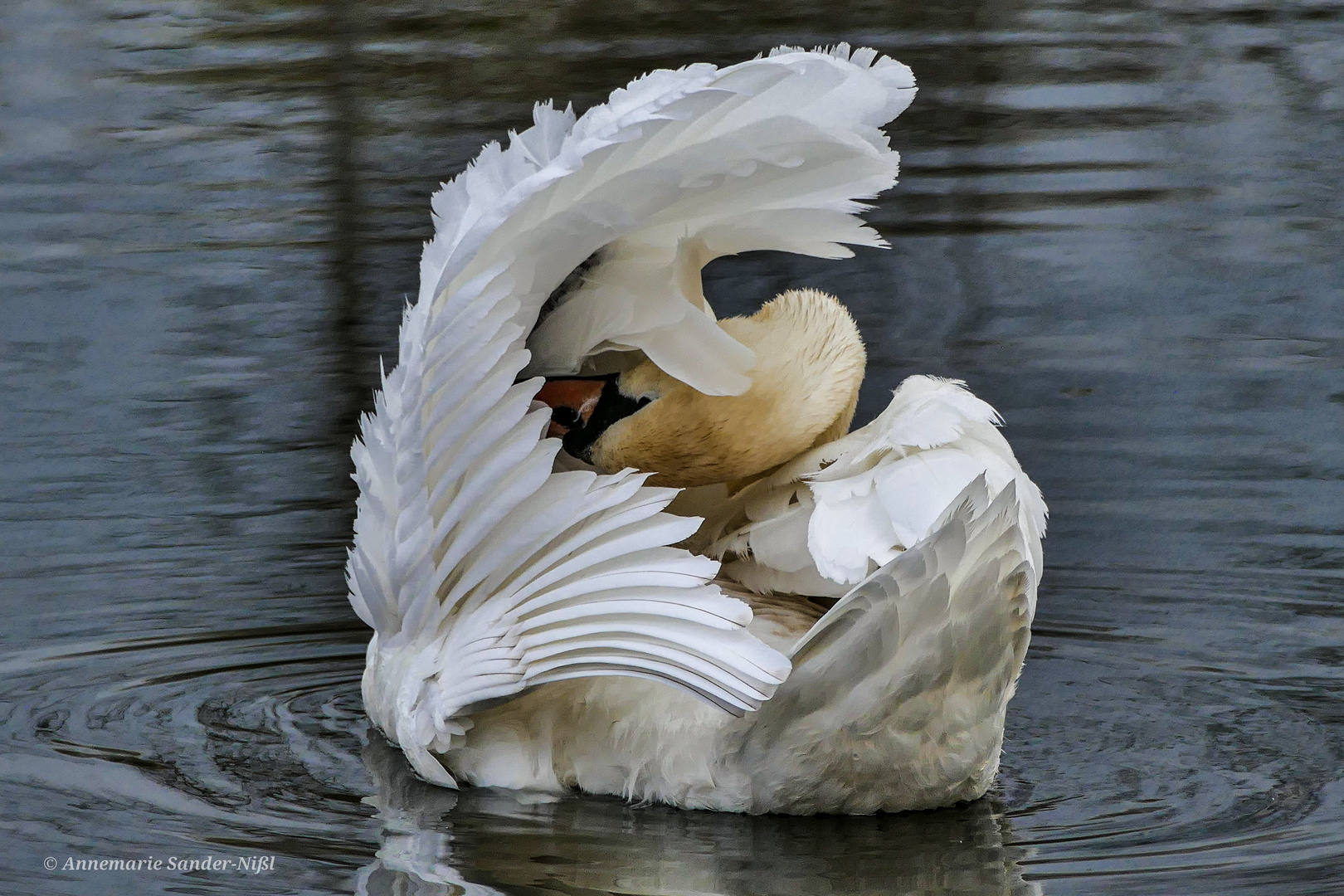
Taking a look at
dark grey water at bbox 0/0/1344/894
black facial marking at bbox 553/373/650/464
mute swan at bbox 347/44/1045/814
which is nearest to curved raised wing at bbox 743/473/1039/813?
mute swan at bbox 347/44/1045/814

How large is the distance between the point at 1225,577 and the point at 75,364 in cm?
478

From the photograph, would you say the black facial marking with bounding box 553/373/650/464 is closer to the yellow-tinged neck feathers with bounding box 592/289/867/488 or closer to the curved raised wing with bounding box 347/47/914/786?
the yellow-tinged neck feathers with bounding box 592/289/867/488

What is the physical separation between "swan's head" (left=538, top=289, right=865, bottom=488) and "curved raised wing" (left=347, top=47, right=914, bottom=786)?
11 cm

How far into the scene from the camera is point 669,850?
426 cm

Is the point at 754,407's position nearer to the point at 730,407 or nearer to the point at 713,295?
the point at 730,407

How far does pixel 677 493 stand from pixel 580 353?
36 centimetres

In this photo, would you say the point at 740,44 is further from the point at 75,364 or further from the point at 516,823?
the point at 516,823

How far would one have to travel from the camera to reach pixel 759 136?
3953mm

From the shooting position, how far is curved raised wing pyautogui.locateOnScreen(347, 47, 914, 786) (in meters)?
3.92

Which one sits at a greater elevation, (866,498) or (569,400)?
(866,498)

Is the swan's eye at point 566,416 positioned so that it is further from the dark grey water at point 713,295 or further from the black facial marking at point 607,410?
the dark grey water at point 713,295

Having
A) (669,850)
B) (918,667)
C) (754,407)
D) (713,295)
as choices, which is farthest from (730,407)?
(713,295)

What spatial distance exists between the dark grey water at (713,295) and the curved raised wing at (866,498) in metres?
0.58

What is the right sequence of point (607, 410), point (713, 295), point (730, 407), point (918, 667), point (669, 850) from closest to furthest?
point (918, 667) → point (669, 850) → point (730, 407) → point (607, 410) → point (713, 295)
